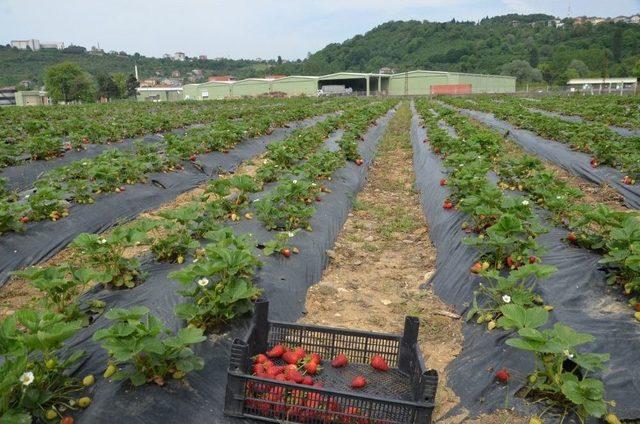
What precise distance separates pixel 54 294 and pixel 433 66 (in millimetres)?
99059

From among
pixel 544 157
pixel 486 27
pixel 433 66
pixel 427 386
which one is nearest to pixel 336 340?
pixel 427 386

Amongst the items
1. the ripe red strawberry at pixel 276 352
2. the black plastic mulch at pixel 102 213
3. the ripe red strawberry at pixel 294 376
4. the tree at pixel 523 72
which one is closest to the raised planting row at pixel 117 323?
the ripe red strawberry at pixel 276 352

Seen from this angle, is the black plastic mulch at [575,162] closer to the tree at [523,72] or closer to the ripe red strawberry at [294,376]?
the ripe red strawberry at [294,376]

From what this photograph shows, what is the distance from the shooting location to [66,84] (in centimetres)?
6056

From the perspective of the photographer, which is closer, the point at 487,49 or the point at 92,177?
the point at 92,177

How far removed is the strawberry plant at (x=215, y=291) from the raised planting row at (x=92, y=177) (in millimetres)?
2847

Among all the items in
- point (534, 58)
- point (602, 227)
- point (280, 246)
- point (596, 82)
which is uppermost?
point (534, 58)

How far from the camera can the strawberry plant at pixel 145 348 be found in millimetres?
2254

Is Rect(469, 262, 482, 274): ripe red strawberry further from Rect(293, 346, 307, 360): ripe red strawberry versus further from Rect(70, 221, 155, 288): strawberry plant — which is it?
Rect(70, 221, 155, 288): strawberry plant

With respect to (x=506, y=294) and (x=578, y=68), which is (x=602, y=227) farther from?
(x=578, y=68)

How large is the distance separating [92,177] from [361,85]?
202ft

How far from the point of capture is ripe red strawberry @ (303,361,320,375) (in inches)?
108

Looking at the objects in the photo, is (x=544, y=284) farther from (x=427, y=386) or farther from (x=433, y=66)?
(x=433, y=66)

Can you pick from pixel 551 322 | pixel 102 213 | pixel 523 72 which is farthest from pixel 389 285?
pixel 523 72
